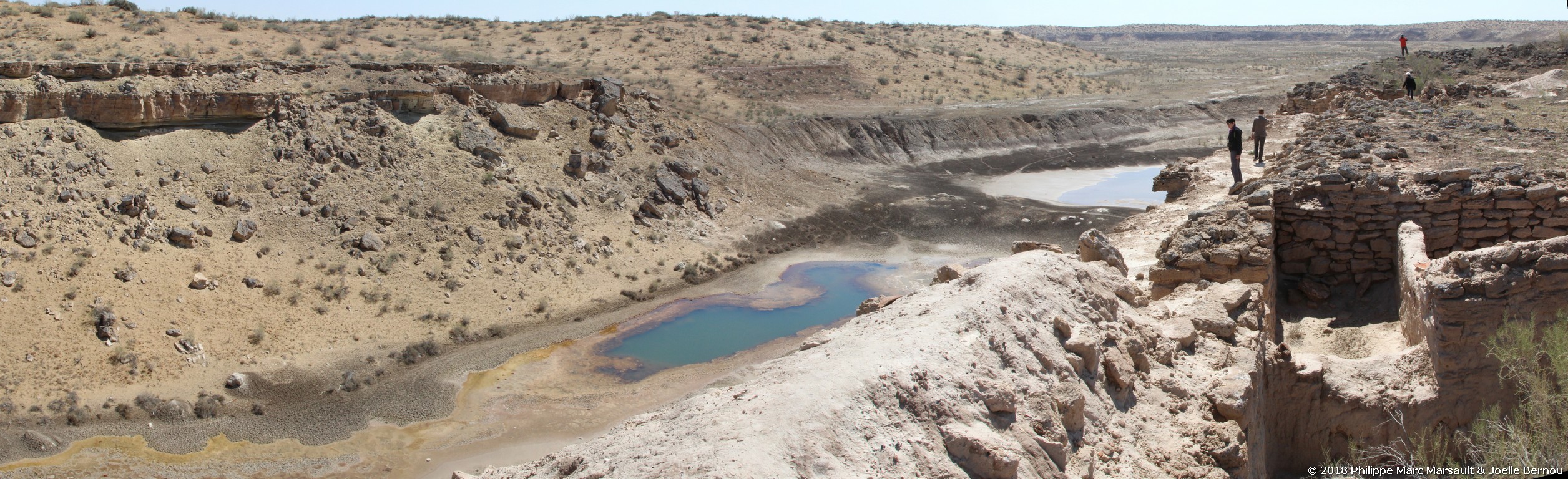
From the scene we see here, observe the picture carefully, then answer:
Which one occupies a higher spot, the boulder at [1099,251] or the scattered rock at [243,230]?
the boulder at [1099,251]

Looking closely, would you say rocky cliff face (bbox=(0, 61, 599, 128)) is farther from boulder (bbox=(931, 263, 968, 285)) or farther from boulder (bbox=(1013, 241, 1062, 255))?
boulder (bbox=(1013, 241, 1062, 255))

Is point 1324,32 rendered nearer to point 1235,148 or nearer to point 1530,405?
point 1235,148

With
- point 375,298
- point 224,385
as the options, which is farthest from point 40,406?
point 375,298

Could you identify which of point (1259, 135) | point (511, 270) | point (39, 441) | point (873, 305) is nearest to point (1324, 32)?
point (1259, 135)

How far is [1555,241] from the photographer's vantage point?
6.98m

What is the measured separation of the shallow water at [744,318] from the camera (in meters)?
14.7

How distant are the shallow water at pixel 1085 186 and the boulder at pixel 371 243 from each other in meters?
14.6

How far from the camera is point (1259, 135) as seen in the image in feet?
58.1

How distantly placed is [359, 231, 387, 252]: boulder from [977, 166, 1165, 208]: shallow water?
14.6 metres

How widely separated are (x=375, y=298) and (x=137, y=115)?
17.1 feet

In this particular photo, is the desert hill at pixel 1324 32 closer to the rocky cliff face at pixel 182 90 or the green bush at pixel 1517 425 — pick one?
the rocky cliff face at pixel 182 90

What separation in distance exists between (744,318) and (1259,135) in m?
9.67

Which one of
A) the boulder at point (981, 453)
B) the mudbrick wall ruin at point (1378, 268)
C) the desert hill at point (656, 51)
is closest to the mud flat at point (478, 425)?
the mudbrick wall ruin at point (1378, 268)

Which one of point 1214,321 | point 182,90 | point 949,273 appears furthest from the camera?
point 182,90
